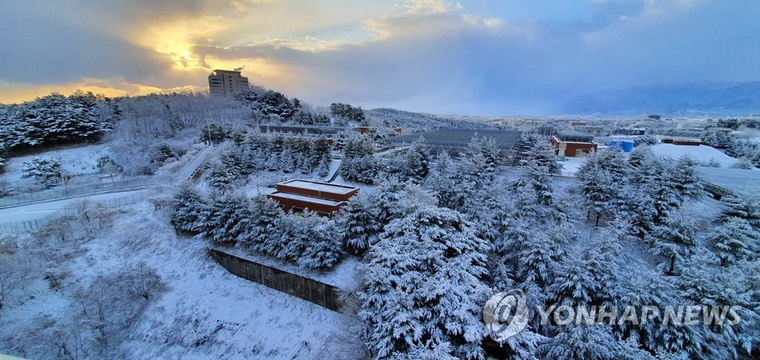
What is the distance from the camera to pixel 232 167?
25156 mm

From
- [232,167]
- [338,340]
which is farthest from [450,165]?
[232,167]

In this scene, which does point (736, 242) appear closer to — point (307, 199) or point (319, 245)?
point (319, 245)

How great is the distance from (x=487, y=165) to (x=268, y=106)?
1998 inches

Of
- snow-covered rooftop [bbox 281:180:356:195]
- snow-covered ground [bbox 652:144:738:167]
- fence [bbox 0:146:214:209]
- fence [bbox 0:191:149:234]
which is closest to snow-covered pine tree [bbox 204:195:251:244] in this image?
snow-covered rooftop [bbox 281:180:356:195]

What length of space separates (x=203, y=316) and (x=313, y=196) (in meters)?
7.99

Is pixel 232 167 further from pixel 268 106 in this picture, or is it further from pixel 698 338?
pixel 268 106

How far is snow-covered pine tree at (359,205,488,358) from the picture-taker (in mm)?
A: 7504

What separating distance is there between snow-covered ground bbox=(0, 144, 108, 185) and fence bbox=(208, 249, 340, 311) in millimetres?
29170

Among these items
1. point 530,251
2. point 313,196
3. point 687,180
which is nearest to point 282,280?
point 313,196

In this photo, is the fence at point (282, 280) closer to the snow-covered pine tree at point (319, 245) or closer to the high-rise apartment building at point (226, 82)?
the snow-covered pine tree at point (319, 245)

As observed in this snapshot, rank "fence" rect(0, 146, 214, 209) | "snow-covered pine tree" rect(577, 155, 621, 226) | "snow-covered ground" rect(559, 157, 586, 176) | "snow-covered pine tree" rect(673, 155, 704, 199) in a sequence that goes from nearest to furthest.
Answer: "snow-covered pine tree" rect(673, 155, 704, 199), "snow-covered pine tree" rect(577, 155, 621, 226), "snow-covered ground" rect(559, 157, 586, 176), "fence" rect(0, 146, 214, 209)

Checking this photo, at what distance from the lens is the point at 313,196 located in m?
17.8

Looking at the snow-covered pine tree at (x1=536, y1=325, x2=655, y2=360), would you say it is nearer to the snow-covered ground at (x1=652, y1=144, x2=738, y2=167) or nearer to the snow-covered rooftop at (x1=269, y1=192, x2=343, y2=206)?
the snow-covered rooftop at (x1=269, y1=192, x2=343, y2=206)

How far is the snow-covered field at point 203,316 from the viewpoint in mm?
10961
